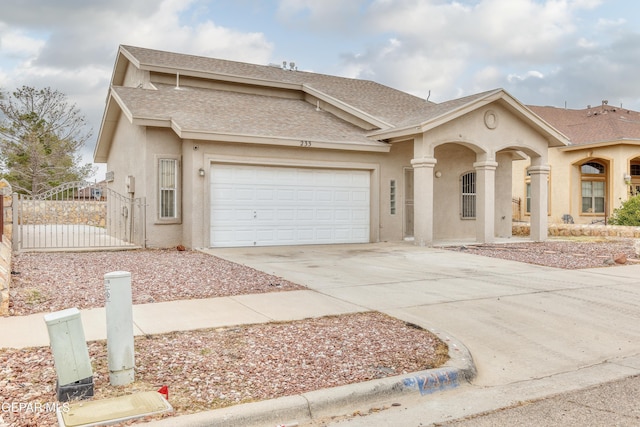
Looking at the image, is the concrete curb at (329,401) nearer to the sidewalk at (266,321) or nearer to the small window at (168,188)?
the sidewalk at (266,321)

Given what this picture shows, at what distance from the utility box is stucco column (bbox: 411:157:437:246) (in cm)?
1298

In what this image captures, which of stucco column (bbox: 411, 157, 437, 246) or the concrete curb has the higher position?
stucco column (bbox: 411, 157, 437, 246)

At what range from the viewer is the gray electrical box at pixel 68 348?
13.7 ft

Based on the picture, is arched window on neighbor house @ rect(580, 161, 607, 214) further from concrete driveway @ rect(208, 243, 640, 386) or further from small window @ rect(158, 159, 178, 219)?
small window @ rect(158, 159, 178, 219)

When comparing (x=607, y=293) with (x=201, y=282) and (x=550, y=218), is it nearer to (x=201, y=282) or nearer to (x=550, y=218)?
(x=201, y=282)

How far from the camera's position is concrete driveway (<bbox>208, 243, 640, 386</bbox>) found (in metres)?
5.92

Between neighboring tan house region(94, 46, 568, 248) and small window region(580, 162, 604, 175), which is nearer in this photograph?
neighboring tan house region(94, 46, 568, 248)

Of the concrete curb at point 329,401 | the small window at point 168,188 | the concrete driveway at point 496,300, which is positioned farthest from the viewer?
the small window at point 168,188

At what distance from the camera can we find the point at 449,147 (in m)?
19.0

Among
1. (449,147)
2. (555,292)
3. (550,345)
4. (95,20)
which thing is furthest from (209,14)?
(550,345)

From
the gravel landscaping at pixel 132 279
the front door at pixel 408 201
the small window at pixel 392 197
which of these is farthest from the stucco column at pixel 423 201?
the gravel landscaping at pixel 132 279

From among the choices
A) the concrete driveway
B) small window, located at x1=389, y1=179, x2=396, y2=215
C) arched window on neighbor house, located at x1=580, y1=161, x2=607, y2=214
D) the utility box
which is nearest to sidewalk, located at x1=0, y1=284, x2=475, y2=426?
the concrete driveway

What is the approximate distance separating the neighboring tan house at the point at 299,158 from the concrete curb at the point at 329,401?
1082 centimetres

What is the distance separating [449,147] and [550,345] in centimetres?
1348
